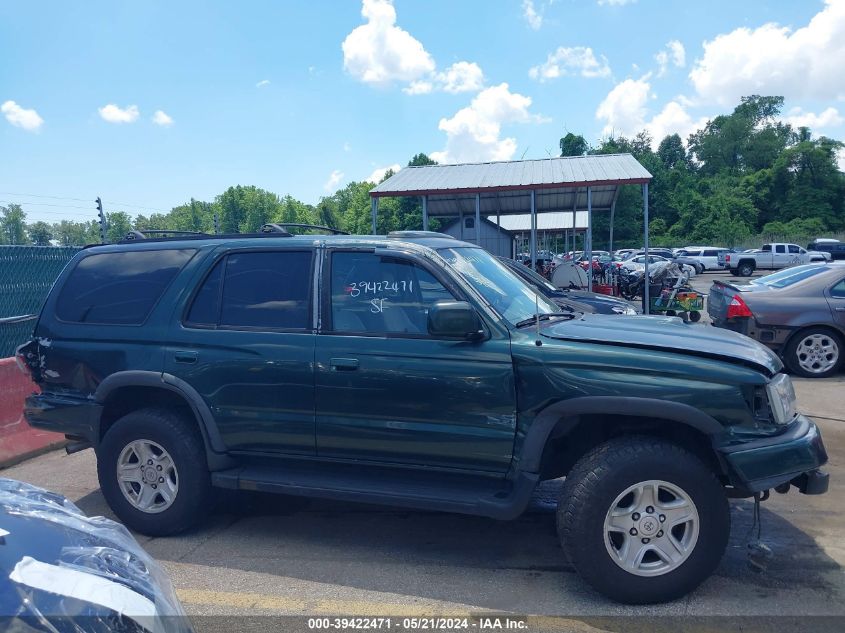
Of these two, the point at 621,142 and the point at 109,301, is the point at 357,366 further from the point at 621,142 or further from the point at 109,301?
the point at 621,142

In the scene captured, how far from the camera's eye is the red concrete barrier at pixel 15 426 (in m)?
6.20

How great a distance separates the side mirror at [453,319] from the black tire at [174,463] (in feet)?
5.97

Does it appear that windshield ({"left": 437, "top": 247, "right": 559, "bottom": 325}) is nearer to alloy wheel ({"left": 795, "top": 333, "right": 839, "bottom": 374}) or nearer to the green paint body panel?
the green paint body panel

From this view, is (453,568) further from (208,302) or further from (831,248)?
(831,248)

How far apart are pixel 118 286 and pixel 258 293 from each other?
1104mm

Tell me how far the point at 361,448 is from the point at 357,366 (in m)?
0.49

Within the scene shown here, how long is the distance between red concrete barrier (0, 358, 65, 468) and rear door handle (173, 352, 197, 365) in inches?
117

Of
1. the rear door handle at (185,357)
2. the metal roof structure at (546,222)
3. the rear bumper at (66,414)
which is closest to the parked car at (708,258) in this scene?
the metal roof structure at (546,222)

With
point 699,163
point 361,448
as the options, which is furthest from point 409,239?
point 699,163

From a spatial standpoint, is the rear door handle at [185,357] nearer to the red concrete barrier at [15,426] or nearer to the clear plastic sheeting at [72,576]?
the clear plastic sheeting at [72,576]

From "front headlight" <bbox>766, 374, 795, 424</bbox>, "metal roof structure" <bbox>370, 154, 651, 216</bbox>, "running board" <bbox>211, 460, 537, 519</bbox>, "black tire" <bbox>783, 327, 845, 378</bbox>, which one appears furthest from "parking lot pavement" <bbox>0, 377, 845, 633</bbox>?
"metal roof structure" <bbox>370, 154, 651, 216</bbox>

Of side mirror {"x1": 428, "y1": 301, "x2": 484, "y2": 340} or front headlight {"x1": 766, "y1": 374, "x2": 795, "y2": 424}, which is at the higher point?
side mirror {"x1": 428, "y1": 301, "x2": 484, "y2": 340}

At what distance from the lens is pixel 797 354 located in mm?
9023

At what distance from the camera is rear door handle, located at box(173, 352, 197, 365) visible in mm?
4293
